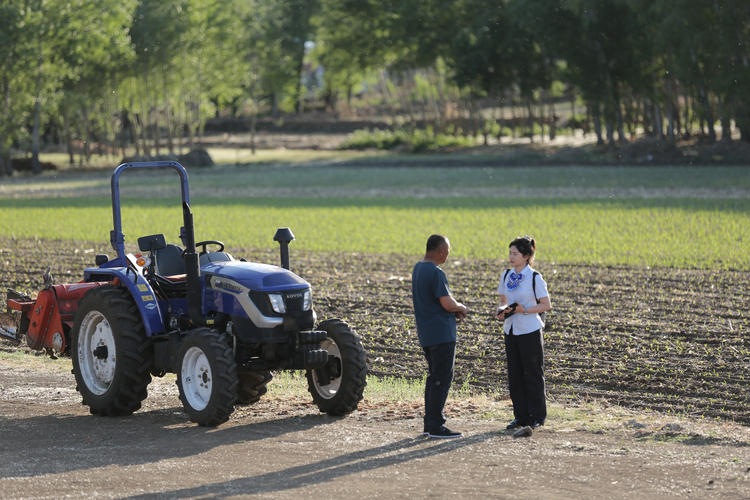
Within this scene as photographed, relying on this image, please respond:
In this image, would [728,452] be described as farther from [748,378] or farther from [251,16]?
[251,16]

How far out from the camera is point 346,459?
676cm

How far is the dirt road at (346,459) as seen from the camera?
6.03 meters

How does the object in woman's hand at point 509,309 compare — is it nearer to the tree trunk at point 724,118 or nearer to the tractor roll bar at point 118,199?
the tractor roll bar at point 118,199

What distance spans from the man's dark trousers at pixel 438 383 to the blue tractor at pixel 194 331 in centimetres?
73

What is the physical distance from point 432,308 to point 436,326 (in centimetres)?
15

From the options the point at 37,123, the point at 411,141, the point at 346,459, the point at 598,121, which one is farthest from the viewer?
the point at 411,141

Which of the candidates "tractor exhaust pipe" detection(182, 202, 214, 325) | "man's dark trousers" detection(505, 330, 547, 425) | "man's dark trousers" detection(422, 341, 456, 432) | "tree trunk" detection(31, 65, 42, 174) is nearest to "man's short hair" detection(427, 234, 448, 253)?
"man's dark trousers" detection(422, 341, 456, 432)

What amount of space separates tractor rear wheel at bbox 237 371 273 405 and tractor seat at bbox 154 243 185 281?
1.16m

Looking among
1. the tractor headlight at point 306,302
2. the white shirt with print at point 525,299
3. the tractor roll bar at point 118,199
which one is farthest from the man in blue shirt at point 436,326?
the tractor roll bar at point 118,199

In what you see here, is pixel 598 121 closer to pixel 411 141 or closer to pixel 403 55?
pixel 411 141

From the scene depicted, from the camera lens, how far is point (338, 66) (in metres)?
69.3

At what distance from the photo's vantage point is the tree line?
146 ft

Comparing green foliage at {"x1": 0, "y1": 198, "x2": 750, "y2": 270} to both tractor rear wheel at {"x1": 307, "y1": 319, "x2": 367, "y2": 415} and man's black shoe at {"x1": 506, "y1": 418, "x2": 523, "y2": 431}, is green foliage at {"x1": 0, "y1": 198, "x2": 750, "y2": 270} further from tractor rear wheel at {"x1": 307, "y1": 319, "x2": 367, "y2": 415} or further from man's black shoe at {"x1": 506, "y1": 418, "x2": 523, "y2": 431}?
tractor rear wheel at {"x1": 307, "y1": 319, "x2": 367, "y2": 415}

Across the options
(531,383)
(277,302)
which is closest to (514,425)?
(531,383)
